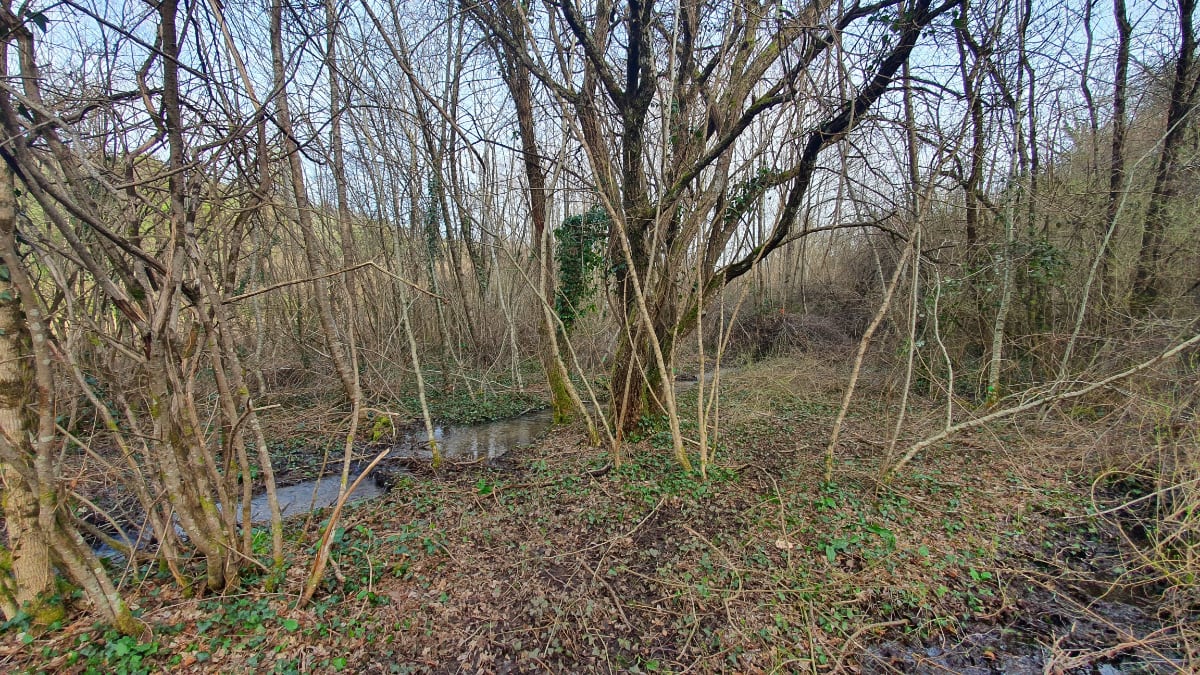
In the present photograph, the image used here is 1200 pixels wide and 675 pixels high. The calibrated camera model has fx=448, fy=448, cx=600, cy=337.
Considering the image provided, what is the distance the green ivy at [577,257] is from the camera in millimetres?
6469

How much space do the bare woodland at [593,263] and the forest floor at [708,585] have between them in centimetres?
8

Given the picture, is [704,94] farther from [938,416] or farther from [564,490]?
[938,416]

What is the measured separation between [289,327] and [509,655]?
8.46m

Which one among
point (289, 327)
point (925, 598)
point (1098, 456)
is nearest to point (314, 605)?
point (925, 598)

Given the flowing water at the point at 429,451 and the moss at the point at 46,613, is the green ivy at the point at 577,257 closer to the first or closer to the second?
the flowing water at the point at 429,451

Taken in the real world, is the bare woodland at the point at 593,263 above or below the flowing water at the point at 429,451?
above

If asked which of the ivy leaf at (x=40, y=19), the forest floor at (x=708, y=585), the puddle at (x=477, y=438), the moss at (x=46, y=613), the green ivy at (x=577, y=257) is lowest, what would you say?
the forest floor at (x=708, y=585)

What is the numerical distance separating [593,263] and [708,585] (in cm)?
475

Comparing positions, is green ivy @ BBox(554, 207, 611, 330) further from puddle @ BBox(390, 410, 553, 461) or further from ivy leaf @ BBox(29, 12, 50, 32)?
ivy leaf @ BBox(29, 12, 50, 32)

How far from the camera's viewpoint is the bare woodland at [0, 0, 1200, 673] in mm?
2164

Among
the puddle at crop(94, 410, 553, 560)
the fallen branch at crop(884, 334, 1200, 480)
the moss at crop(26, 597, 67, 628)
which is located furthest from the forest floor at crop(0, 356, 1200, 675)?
the puddle at crop(94, 410, 553, 560)

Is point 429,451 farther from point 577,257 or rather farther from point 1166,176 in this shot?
point 1166,176

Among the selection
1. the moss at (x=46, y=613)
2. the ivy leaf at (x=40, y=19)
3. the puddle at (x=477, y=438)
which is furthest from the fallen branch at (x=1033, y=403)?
the ivy leaf at (x=40, y=19)

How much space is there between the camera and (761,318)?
12.7 metres
